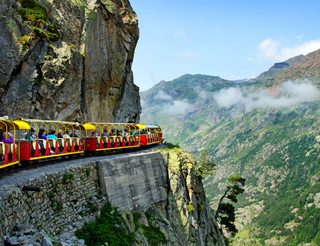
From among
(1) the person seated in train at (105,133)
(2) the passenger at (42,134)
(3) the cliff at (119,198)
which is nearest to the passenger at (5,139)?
(3) the cliff at (119,198)

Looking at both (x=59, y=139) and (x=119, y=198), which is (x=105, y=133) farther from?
(x=119, y=198)

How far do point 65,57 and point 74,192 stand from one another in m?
34.4

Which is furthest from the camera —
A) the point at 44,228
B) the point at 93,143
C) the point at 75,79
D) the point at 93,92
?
the point at 93,92

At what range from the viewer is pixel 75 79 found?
58312 mm

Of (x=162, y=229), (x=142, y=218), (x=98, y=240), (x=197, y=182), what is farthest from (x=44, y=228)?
(x=197, y=182)

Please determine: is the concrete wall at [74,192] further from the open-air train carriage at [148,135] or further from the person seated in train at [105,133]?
the open-air train carriage at [148,135]

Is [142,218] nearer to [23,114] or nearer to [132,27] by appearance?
[23,114]

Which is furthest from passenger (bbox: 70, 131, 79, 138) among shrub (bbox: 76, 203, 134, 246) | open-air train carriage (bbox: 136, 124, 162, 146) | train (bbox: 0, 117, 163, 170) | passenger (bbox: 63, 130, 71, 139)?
open-air train carriage (bbox: 136, 124, 162, 146)

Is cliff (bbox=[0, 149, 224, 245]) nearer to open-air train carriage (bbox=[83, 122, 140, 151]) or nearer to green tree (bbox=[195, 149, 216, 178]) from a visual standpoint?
green tree (bbox=[195, 149, 216, 178])

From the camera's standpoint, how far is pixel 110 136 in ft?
155

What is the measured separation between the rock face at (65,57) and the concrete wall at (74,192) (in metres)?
19.1

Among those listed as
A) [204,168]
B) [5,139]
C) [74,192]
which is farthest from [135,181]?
[204,168]

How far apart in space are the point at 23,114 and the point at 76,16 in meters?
18.2

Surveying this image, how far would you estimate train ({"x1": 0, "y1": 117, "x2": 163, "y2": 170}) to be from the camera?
2719 cm
